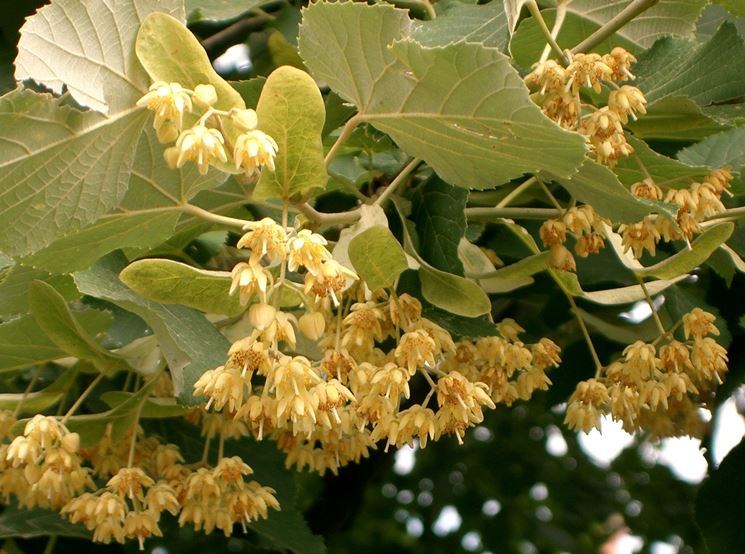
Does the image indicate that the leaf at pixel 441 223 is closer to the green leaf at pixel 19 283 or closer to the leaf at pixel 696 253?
the leaf at pixel 696 253

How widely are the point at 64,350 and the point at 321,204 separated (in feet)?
1.91

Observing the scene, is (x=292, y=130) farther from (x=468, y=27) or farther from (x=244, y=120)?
(x=468, y=27)

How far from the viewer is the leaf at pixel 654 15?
1.52 meters

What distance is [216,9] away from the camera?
5.70 feet

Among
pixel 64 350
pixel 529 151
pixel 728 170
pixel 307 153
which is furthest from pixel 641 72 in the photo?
pixel 64 350

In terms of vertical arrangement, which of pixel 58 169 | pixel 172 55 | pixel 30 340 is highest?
pixel 172 55

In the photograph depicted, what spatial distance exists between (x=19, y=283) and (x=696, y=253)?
787mm

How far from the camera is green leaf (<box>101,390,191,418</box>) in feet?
4.63

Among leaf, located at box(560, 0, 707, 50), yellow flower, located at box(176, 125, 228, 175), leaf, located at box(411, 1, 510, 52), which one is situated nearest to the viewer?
yellow flower, located at box(176, 125, 228, 175)

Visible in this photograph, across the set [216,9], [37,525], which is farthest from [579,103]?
[37,525]

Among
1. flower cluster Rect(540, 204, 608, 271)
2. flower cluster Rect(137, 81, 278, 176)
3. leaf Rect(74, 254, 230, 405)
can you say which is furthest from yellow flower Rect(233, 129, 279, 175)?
flower cluster Rect(540, 204, 608, 271)

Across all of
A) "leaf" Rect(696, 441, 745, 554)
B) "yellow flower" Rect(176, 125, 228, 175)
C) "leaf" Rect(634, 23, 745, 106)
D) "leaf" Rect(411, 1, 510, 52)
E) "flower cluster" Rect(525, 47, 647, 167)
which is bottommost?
"leaf" Rect(696, 441, 745, 554)

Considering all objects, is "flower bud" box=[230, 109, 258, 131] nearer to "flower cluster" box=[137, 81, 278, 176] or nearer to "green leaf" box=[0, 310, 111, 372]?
"flower cluster" box=[137, 81, 278, 176]

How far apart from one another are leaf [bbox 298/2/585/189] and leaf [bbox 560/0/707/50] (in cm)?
51
